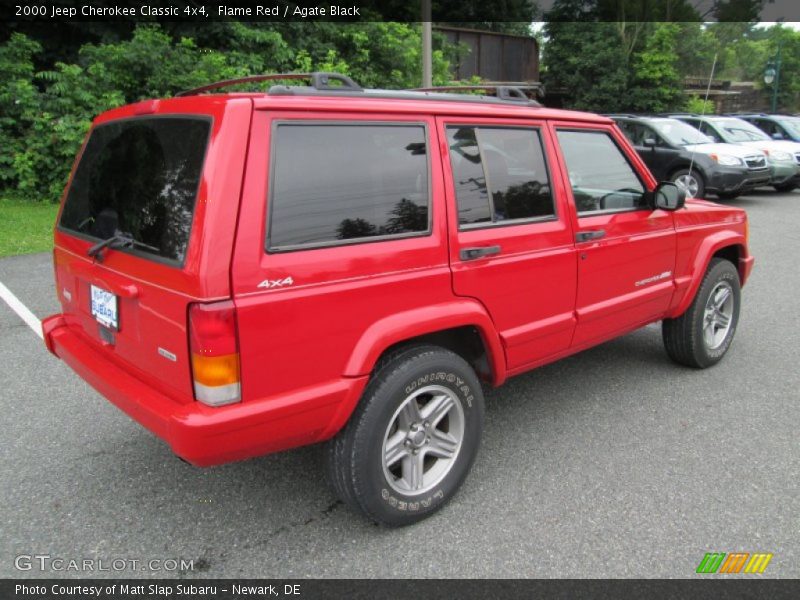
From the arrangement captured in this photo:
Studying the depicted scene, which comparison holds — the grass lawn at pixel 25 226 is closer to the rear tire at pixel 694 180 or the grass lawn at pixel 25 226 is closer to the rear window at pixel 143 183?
the rear window at pixel 143 183

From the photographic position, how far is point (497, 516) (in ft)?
9.17

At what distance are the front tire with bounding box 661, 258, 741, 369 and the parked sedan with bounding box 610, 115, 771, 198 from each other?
8171 mm

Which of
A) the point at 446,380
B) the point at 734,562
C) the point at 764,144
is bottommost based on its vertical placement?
the point at 734,562

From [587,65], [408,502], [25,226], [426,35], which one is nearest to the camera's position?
[408,502]

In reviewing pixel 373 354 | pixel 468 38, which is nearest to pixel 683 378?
pixel 373 354

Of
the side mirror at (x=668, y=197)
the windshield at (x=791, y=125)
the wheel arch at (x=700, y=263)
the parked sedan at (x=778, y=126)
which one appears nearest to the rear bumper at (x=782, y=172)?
the parked sedan at (x=778, y=126)

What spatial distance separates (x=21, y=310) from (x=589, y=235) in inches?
204

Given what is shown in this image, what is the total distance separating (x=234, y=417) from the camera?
2150 mm

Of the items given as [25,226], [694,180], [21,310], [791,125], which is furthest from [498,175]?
[791,125]

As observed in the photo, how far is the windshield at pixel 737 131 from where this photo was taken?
1414 centimetres

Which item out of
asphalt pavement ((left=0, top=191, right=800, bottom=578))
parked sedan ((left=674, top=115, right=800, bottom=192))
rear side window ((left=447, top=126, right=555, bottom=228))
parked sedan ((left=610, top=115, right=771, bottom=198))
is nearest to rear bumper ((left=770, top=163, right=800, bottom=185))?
parked sedan ((left=674, top=115, right=800, bottom=192))

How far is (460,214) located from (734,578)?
6.06 feet

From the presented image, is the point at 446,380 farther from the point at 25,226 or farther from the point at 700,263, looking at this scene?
the point at 25,226

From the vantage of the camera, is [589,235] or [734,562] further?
[589,235]
